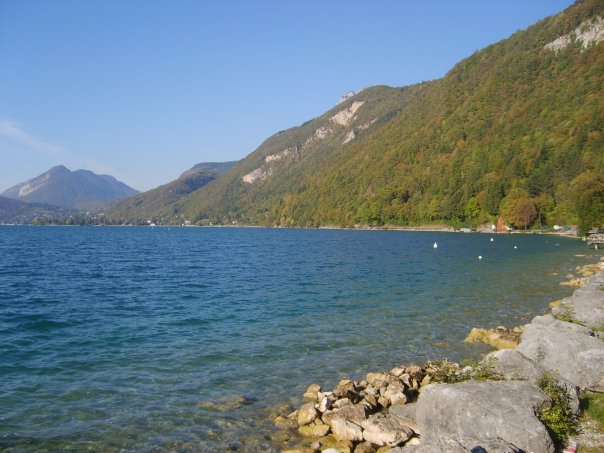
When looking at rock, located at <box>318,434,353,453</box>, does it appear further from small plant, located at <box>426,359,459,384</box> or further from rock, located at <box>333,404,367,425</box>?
small plant, located at <box>426,359,459,384</box>

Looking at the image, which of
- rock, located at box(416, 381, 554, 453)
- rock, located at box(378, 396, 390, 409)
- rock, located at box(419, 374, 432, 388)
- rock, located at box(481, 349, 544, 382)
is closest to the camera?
rock, located at box(416, 381, 554, 453)

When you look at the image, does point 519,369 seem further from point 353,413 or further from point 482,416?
point 353,413

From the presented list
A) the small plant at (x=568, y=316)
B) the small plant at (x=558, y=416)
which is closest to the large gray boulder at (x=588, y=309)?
the small plant at (x=568, y=316)

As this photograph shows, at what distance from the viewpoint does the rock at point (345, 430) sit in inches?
423

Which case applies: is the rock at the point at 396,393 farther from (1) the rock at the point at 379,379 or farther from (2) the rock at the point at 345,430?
(2) the rock at the point at 345,430

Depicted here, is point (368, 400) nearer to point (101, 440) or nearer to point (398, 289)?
point (101, 440)

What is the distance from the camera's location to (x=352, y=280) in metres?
41.5

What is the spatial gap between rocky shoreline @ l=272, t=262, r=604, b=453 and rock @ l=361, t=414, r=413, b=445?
0.02m

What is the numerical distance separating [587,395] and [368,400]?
5.61m

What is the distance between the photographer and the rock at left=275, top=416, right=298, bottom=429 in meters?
11.9

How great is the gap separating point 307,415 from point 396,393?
9.37 feet

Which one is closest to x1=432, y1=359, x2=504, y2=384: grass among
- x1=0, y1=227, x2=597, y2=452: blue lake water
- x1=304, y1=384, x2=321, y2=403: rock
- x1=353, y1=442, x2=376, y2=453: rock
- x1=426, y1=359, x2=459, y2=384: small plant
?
x1=426, y1=359, x2=459, y2=384: small plant

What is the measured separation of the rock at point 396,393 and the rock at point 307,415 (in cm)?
239

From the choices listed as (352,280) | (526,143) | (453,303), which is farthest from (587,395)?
(526,143)
